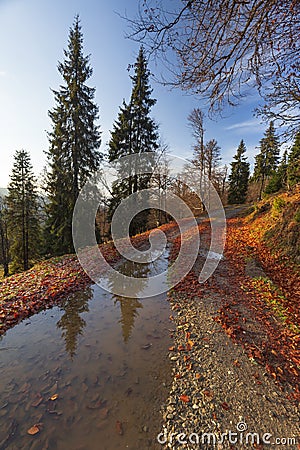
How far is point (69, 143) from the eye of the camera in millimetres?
11984

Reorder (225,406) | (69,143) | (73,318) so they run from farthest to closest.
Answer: (69,143)
(73,318)
(225,406)

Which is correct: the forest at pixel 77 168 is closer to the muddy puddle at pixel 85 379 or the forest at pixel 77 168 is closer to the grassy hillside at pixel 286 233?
the grassy hillside at pixel 286 233

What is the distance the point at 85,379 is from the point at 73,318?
5.99 ft

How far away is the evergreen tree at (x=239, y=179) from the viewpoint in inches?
1273

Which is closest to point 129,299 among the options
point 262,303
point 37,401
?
point 37,401

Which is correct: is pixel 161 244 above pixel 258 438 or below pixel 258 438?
above

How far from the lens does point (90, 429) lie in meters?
2.23

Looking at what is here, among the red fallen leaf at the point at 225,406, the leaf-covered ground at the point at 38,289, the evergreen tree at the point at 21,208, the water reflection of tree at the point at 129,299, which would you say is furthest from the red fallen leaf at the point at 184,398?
the evergreen tree at the point at 21,208

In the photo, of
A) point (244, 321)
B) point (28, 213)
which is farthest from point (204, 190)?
point (244, 321)

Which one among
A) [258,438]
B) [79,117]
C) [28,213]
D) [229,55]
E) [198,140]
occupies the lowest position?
[258,438]

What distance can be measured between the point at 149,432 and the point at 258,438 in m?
1.14

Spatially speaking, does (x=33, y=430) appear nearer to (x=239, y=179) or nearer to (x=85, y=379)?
(x=85, y=379)

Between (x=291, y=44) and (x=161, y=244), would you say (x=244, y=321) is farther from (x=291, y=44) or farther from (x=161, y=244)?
(x=161, y=244)

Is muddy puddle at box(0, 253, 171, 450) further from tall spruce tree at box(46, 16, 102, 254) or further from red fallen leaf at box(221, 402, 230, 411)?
tall spruce tree at box(46, 16, 102, 254)
